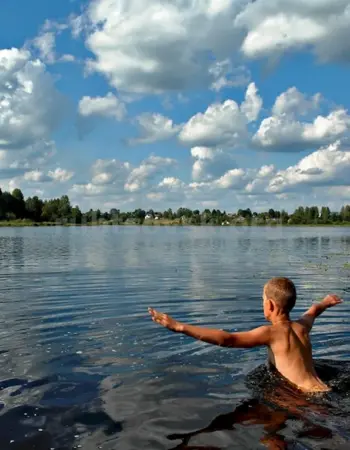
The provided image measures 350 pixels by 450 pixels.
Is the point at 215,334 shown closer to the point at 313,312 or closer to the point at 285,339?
the point at 285,339

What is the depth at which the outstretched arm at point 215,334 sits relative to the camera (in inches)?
291

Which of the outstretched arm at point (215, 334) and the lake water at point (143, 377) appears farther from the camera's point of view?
the lake water at point (143, 377)

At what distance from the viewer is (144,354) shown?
12289 mm

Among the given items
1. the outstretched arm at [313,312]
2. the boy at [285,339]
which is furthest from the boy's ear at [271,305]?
the outstretched arm at [313,312]

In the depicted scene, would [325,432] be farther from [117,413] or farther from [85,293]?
[85,293]

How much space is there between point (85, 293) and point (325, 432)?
16400 millimetres

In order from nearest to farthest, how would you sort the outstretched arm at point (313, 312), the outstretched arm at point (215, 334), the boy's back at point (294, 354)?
the outstretched arm at point (215, 334)
the boy's back at point (294, 354)
the outstretched arm at point (313, 312)

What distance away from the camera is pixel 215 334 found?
7.78m

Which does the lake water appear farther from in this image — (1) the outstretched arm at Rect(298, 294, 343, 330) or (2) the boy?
(1) the outstretched arm at Rect(298, 294, 343, 330)

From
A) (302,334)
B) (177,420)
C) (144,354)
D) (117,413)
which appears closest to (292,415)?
(302,334)

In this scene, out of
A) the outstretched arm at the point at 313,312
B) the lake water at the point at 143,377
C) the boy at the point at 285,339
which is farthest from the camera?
the outstretched arm at the point at 313,312

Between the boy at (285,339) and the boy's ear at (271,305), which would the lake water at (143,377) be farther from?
the boy's ear at (271,305)

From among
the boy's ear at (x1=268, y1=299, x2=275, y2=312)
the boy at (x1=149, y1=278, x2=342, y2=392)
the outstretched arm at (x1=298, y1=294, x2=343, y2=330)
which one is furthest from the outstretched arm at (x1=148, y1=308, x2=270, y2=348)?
the outstretched arm at (x1=298, y1=294, x2=343, y2=330)

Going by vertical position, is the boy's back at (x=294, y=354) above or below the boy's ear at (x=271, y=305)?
below
